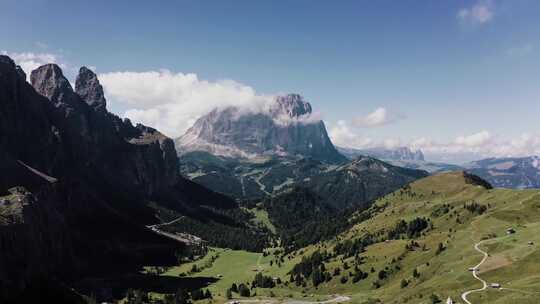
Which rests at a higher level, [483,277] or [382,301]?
[483,277]

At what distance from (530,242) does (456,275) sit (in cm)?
3612

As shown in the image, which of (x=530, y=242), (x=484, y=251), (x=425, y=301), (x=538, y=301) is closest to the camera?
(x=538, y=301)

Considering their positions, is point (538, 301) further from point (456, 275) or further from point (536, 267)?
point (456, 275)

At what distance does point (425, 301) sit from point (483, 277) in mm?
24007

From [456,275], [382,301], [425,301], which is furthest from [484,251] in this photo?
[425,301]

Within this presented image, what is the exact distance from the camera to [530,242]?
176m

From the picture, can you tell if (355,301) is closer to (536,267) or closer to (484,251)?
(484,251)

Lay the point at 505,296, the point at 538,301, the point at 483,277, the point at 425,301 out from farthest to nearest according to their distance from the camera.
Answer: the point at 483,277 < the point at 425,301 < the point at 505,296 < the point at 538,301

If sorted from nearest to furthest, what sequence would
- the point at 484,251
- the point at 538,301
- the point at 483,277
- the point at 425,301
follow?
1. the point at 538,301
2. the point at 425,301
3. the point at 483,277
4. the point at 484,251

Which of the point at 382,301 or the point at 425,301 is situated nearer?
the point at 425,301

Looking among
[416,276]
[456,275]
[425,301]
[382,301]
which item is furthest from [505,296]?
[416,276]

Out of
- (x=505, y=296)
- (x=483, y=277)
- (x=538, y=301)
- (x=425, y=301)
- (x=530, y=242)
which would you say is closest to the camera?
(x=538, y=301)

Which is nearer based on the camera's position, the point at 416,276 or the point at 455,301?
the point at 455,301

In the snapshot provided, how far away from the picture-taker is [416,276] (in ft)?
647
